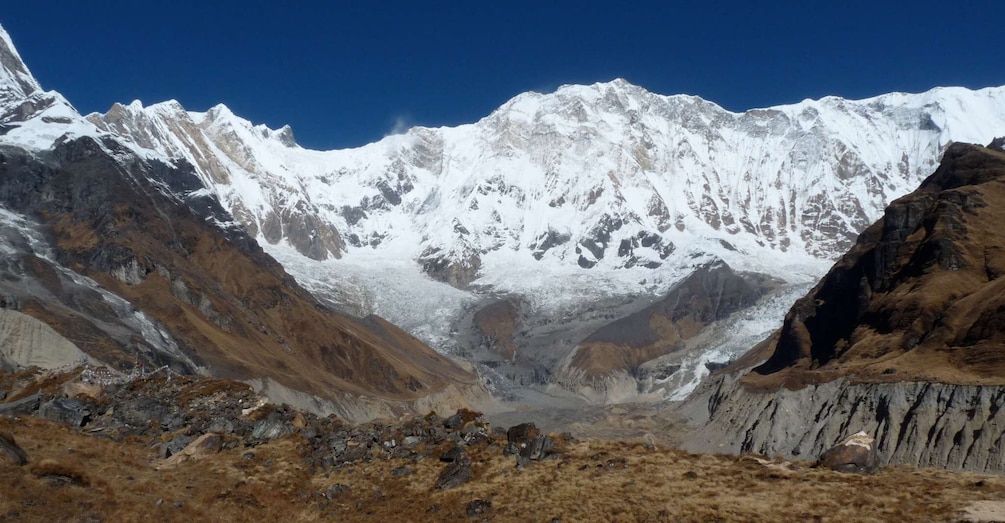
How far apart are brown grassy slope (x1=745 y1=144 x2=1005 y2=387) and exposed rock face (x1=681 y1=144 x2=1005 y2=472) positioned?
0.80ft

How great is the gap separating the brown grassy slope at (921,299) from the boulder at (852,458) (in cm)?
5752

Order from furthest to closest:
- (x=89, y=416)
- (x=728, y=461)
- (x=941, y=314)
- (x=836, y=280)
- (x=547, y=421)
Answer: (x=547, y=421)
(x=836, y=280)
(x=941, y=314)
(x=89, y=416)
(x=728, y=461)

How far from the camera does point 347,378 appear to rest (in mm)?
195875

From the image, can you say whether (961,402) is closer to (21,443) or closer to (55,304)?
(21,443)

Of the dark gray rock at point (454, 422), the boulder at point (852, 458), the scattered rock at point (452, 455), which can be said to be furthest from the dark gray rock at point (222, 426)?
the boulder at point (852, 458)

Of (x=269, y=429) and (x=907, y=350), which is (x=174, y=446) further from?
(x=907, y=350)

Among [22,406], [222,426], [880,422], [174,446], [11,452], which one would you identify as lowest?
[174,446]

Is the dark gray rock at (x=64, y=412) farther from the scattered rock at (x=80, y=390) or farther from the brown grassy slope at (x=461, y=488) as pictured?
the scattered rock at (x=80, y=390)

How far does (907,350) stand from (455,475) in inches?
3509

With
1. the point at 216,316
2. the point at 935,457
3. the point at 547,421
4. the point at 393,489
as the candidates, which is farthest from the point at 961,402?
the point at 216,316

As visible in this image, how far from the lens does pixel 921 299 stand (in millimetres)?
114375

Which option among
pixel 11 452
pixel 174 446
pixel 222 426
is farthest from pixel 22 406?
pixel 11 452

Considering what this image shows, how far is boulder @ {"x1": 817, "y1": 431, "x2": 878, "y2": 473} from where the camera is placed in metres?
33.0

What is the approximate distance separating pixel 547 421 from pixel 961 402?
120 metres
